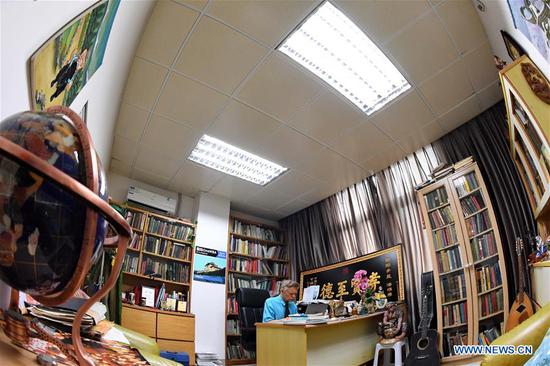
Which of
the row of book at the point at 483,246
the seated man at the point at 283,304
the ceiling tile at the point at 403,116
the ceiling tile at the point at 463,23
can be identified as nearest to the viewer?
the ceiling tile at the point at 463,23

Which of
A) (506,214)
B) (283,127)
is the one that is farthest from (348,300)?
(283,127)

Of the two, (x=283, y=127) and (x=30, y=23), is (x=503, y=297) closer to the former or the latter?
(x=283, y=127)

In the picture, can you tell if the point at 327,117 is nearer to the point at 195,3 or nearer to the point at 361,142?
the point at 361,142

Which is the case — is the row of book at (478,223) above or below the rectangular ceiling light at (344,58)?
below

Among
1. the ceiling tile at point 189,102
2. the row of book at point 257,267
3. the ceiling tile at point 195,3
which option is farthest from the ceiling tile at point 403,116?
the row of book at point 257,267

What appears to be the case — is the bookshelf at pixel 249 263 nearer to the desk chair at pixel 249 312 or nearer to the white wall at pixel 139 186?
the white wall at pixel 139 186

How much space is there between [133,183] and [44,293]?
4762 mm

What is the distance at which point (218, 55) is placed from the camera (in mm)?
2713

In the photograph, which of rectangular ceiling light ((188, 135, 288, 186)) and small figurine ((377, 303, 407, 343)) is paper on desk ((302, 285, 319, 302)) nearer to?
small figurine ((377, 303, 407, 343))

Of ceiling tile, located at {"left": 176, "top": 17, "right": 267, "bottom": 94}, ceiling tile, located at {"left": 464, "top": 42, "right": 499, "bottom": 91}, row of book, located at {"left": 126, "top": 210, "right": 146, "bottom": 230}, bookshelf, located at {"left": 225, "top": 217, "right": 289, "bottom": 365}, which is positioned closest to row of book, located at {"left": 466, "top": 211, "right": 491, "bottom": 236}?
ceiling tile, located at {"left": 464, "top": 42, "right": 499, "bottom": 91}

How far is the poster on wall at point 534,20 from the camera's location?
1.56m

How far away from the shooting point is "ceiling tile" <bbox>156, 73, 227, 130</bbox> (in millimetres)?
3010

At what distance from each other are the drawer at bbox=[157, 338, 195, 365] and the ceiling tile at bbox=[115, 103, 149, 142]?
8.93 ft

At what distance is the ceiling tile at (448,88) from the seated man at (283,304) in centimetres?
288
